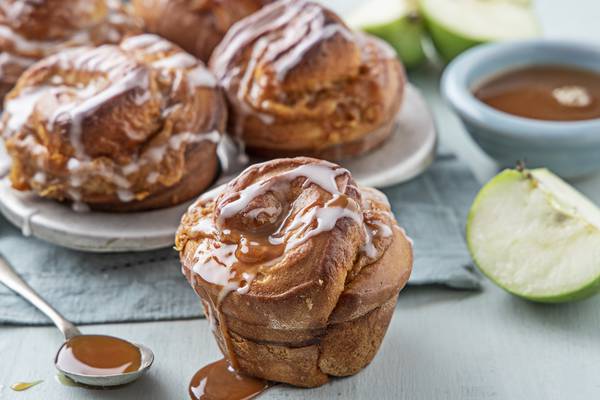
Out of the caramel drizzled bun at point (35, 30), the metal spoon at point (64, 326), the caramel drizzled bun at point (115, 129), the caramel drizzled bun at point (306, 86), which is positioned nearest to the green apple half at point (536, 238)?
the caramel drizzled bun at point (306, 86)

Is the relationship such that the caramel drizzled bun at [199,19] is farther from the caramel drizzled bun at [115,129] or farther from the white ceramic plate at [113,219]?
the white ceramic plate at [113,219]

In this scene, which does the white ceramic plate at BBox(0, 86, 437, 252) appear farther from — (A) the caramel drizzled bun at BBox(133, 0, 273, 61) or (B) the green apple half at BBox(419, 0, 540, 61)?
(B) the green apple half at BBox(419, 0, 540, 61)

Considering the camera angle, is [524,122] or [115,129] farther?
[524,122]

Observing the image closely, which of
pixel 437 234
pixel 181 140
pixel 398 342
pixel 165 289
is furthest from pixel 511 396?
pixel 181 140

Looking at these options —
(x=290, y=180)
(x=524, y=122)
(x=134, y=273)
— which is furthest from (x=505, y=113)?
(x=134, y=273)

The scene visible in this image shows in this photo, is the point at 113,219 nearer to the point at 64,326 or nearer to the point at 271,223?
the point at 64,326

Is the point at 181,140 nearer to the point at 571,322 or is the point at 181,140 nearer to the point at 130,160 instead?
the point at 130,160

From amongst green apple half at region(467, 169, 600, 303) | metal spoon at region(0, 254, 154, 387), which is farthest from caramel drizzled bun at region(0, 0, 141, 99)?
green apple half at region(467, 169, 600, 303)
